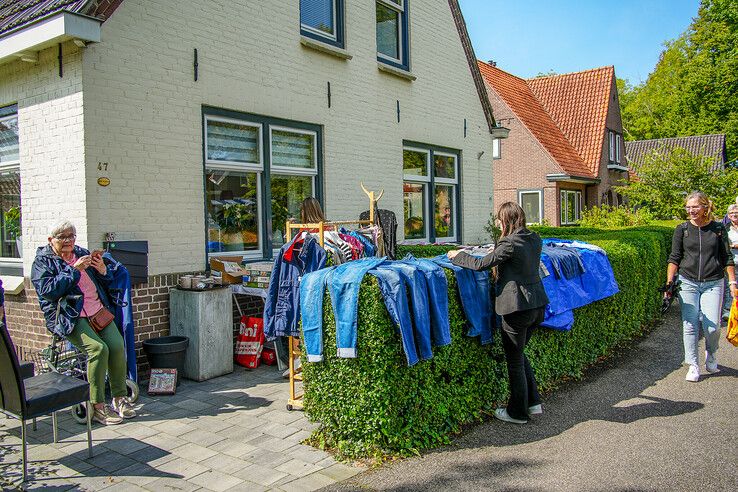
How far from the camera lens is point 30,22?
6.34 m

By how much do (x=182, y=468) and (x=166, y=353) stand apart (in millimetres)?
2198

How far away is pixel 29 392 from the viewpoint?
445 centimetres

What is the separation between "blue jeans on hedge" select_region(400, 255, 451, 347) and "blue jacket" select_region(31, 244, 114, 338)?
3.03 metres

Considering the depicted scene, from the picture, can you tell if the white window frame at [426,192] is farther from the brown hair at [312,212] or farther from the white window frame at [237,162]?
the brown hair at [312,212]

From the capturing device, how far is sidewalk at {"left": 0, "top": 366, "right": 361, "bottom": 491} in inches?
170

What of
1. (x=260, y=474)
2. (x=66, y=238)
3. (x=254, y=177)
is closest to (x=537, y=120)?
(x=254, y=177)

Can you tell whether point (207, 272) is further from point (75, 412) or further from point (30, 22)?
point (30, 22)

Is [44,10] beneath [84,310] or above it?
above

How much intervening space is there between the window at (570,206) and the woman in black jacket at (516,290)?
22.7 metres

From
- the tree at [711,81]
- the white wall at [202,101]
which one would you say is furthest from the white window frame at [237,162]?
the tree at [711,81]

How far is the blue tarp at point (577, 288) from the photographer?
20.1 feet

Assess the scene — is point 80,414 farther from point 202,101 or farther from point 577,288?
point 577,288

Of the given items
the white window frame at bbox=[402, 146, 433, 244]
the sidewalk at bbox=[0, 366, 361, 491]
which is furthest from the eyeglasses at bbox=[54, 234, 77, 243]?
the white window frame at bbox=[402, 146, 433, 244]

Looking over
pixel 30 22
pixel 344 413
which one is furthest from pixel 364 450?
pixel 30 22
